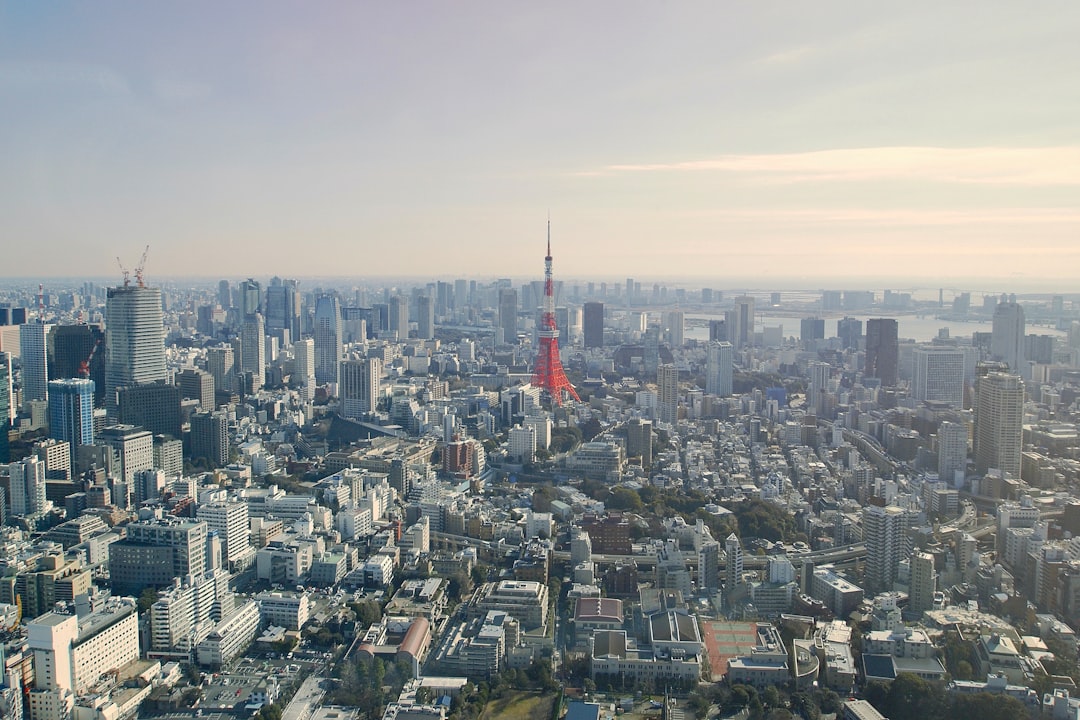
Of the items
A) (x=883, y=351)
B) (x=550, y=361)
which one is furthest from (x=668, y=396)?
(x=883, y=351)

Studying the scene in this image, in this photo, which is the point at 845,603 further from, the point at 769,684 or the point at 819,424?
the point at 819,424

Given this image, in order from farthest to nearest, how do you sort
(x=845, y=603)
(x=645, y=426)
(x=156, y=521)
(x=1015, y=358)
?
(x=1015, y=358)
(x=645, y=426)
(x=156, y=521)
(x=845, y=603)

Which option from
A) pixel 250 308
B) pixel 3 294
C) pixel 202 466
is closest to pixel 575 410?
pixel 202 466

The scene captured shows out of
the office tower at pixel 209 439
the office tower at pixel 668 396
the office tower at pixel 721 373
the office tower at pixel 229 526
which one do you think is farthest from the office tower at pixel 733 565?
the office tower at pixel 721 373

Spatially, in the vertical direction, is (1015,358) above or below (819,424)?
above

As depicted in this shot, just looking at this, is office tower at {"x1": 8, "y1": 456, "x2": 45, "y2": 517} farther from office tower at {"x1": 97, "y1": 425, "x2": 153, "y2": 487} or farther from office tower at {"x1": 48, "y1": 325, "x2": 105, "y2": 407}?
office tower at {"x1": 48, "y1": 325, "x2": 105, "y2": 407}

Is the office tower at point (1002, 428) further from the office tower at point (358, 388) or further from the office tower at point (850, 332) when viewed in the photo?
the office tower at point (850, 332)

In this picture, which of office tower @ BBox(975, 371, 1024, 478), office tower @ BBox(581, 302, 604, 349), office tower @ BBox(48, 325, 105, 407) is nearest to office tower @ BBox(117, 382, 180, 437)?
office tower @ BBox(48, 325, 105, 407)
